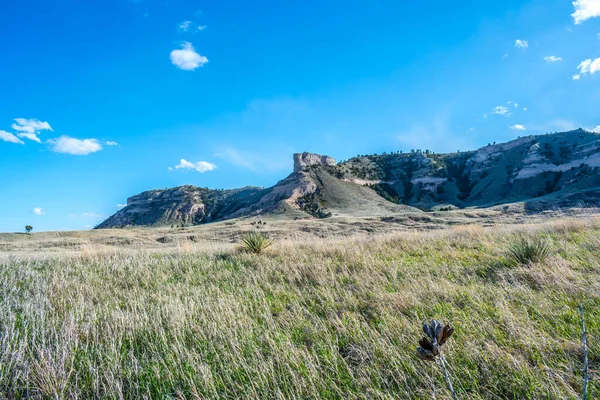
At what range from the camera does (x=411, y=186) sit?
85312 millimetres

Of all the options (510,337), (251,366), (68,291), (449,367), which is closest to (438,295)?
(510,337)

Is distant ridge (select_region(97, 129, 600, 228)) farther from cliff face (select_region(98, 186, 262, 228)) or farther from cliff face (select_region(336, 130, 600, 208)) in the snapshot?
cliff face (select_region(98, 186, 262, 228))

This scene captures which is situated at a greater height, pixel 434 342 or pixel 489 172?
pixel 489 172

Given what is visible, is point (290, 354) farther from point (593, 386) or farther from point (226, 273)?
point (226, 273)

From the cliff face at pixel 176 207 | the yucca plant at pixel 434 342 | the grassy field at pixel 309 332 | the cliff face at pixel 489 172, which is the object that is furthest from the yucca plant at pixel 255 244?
the cliff face at pixel 176 207

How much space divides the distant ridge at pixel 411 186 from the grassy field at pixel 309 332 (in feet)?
169

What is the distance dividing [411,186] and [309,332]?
88453mm

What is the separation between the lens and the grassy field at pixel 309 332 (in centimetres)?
234

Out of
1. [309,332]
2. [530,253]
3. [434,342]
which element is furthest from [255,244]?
[434,342]

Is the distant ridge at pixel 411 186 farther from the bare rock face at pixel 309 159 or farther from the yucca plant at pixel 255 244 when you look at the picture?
the yucca plant at pixel 255 244

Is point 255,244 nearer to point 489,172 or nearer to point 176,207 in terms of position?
point 176,207

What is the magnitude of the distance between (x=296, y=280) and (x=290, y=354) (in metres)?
2.70

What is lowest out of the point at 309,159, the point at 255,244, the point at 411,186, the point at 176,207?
the point at 255,244

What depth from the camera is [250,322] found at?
3.48m
